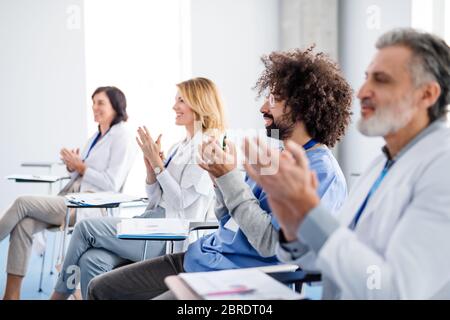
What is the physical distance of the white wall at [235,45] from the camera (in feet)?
20.0

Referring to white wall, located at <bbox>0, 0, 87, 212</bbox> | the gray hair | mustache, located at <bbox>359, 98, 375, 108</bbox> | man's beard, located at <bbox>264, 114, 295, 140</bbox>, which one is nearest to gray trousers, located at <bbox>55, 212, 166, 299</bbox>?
man's beard, located at <bbox>264, 114, 295, 140</bbox>

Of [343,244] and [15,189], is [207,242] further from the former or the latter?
[15,189]

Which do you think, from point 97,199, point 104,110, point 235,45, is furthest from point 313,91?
point 235,45

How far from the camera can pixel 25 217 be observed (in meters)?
3.39

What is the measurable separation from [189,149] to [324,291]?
1.59m

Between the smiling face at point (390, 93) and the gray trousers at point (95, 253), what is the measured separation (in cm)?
145

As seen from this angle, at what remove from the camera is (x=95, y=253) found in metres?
2.60

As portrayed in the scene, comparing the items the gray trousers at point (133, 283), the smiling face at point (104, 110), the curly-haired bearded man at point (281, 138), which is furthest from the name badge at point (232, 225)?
the smiling face at point (104, 110)

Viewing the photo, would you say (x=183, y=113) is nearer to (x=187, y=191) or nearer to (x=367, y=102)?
(x=187, y=191)

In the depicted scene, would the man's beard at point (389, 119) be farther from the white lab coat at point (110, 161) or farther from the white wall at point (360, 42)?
the white wall at point (360, 42)

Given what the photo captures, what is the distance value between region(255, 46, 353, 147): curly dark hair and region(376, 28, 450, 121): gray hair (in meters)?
0.59

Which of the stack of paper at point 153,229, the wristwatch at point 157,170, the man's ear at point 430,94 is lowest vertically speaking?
the stack of paper at point 153,229

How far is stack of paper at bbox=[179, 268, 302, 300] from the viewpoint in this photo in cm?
117

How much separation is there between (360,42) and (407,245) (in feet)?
15.0
